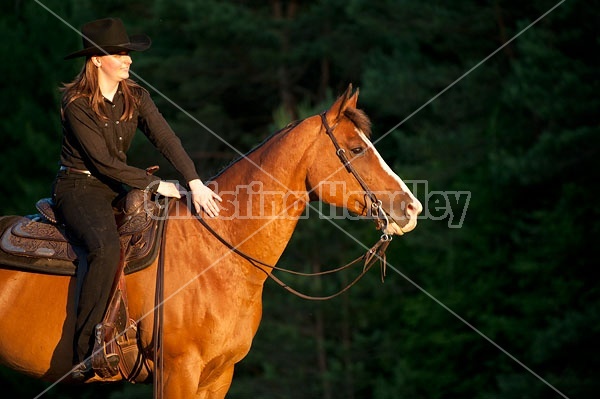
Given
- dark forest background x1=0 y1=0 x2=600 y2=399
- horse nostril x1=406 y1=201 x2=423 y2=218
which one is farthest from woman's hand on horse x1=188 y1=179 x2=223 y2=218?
dark forest background x1=0 y1=0 x2=600 y2=399

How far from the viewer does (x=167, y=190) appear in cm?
614

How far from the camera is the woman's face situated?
5.98 m

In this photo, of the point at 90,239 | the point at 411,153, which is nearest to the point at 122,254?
the point at 90,239

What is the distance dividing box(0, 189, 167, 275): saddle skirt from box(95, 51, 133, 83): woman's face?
0.76 metres

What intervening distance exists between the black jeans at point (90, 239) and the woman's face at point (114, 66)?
2.26 ft

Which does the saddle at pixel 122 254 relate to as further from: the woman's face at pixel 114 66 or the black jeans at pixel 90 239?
the woman's face at pixel 114 66

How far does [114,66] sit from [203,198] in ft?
3.39

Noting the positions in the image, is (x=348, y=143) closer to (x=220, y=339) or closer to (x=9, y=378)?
(x=220, y=339)

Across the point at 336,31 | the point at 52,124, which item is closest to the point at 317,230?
the point at 336,31

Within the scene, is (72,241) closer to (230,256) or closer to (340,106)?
(230,256)

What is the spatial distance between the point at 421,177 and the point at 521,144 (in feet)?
7.65

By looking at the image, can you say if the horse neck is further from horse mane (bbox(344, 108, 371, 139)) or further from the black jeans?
the black jeans

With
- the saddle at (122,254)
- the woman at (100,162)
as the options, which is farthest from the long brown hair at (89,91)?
the saddle at (122,254)

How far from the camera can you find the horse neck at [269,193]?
20.2 feet
